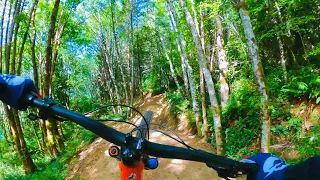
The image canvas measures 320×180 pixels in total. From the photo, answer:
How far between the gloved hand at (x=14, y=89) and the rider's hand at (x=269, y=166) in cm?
114

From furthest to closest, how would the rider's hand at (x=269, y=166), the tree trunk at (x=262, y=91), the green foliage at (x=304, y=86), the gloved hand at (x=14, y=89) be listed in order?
the green foliage at (x=304, y=86) → the tree trunk at (x=262, y=91) → the gloved hand at (x=14, y=89) → the rider's hand at (x=269, y=166)

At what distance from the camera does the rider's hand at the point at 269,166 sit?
0.93 metres

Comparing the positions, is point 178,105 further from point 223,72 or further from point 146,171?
point 146,171

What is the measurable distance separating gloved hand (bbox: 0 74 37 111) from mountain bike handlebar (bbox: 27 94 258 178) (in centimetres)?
4

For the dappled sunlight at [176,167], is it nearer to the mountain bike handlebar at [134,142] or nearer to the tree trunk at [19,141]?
the mountain bike handlebar at [134,142]

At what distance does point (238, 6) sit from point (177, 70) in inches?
637

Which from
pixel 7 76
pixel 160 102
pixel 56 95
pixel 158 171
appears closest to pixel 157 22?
pixel 160 102

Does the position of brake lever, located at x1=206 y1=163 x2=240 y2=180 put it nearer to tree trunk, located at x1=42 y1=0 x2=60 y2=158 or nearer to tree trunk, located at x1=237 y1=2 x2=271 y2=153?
tree trunk, located at x1=237 y1=2 x2=271 y2=153

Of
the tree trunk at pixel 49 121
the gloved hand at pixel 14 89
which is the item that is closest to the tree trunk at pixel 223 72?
the tree trunk at pixel 49 121

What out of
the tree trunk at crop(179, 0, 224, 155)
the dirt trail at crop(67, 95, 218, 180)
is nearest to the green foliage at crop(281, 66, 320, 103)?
the tree trunk at crop(179, 0, 224, 155)

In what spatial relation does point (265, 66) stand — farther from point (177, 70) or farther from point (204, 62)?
point (177, 70)

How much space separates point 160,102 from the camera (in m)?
21.0

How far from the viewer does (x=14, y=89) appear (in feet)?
3.43

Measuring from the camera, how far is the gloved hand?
3.41 feet
